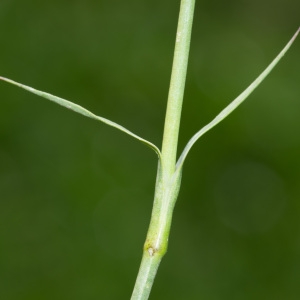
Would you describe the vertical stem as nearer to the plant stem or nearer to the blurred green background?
the plant stem

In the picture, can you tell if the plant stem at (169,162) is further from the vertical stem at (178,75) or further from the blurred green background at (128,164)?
the blurred green background at (128,164)

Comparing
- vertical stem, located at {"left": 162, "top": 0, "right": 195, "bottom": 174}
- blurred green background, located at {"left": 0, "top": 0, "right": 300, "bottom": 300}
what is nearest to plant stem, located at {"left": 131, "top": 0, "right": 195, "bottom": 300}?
vertical stem, located at {"left": 162, "top": 0, "right": 195, "bottom": 174}

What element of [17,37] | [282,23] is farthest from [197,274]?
[282,23]

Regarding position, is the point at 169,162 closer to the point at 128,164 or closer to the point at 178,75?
the point at 178,75

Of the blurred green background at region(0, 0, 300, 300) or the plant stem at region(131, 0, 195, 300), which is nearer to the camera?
the plant stem at region(131, 0, 195, 300)

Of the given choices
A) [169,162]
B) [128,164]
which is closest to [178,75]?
[169,162]

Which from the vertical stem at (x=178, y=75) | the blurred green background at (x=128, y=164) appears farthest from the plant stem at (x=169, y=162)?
the blurred green background at (x=128, y=164)
